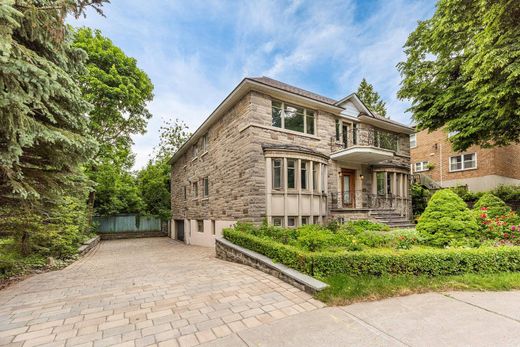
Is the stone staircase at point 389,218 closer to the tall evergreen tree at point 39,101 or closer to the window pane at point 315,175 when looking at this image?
the window pane at point 315,175

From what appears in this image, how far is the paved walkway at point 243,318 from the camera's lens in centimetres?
289

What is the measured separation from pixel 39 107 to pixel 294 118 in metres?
9.16

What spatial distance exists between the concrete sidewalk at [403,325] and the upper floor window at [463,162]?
19.9 metres

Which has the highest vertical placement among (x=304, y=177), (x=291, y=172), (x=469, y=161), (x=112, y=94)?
(x=112, y=94)

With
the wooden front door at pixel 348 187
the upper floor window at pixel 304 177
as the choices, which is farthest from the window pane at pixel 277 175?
the wooden front door at pixel 348 187

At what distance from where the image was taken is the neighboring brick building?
699 inches

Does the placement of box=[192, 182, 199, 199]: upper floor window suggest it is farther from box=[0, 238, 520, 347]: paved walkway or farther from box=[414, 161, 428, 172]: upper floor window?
box=[414, 161, 428, 172]: upper floor window

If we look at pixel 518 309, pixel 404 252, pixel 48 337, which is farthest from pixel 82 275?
pixel 518 309

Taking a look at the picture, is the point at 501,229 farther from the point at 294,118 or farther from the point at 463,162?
the point at 463,162

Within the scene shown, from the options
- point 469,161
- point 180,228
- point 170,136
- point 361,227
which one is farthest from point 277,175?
point 170,136

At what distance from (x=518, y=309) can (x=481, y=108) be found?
34.1 ft

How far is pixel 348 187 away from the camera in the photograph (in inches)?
529

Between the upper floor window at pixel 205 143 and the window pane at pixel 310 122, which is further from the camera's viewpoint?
the upper floor window at pixel 205 143

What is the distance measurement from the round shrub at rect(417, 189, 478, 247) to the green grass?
1458 mm
